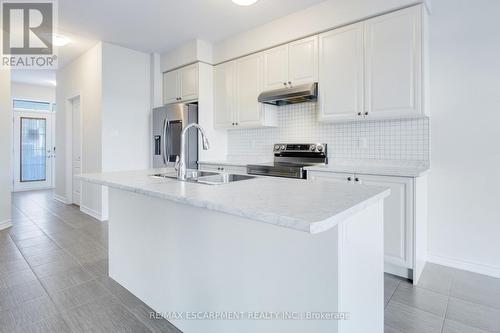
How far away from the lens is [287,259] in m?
1.19

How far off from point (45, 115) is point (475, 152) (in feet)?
29.2

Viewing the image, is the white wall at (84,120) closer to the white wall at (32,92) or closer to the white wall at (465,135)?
the white wall at (32,92)

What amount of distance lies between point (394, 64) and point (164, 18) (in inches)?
104

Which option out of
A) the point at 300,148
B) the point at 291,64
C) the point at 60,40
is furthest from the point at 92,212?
the point at 291,64

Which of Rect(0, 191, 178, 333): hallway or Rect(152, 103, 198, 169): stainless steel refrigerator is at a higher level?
Rect(152, 103, 198, 169): stainless steel refrigerator

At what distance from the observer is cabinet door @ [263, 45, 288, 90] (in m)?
3.36

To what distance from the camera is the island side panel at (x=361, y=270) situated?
43.6 inches

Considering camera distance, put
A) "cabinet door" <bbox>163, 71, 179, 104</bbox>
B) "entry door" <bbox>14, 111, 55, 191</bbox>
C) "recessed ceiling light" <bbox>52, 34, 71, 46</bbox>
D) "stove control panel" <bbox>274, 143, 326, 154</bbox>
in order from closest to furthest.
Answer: "stove control panel" <bbox>274, 143, 326, 154</bbox>
"recessed ceiling light" <bbox>52, 34, 71, 46</bbox>
"cabinet door" <bbox>163, 71, 179, 104</bbox>
"entry door" <bbox>14, 111, 55, 191</bbox>

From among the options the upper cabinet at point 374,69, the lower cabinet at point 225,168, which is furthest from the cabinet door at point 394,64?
the lower cabinet at point 225,168

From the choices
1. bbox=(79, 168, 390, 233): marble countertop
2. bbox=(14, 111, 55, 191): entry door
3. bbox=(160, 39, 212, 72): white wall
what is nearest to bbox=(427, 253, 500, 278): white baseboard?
bbox=(79, 168, 390, 233): marble countertop

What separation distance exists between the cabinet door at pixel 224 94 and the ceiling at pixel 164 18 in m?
0.44

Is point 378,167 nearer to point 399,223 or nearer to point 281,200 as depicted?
point 399,223

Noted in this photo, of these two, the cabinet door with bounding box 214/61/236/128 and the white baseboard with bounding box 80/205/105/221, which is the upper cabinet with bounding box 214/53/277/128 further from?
the white baseboard with bounding box 80/205/105/221

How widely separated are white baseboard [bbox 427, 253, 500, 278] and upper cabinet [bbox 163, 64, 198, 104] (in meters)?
3.50
